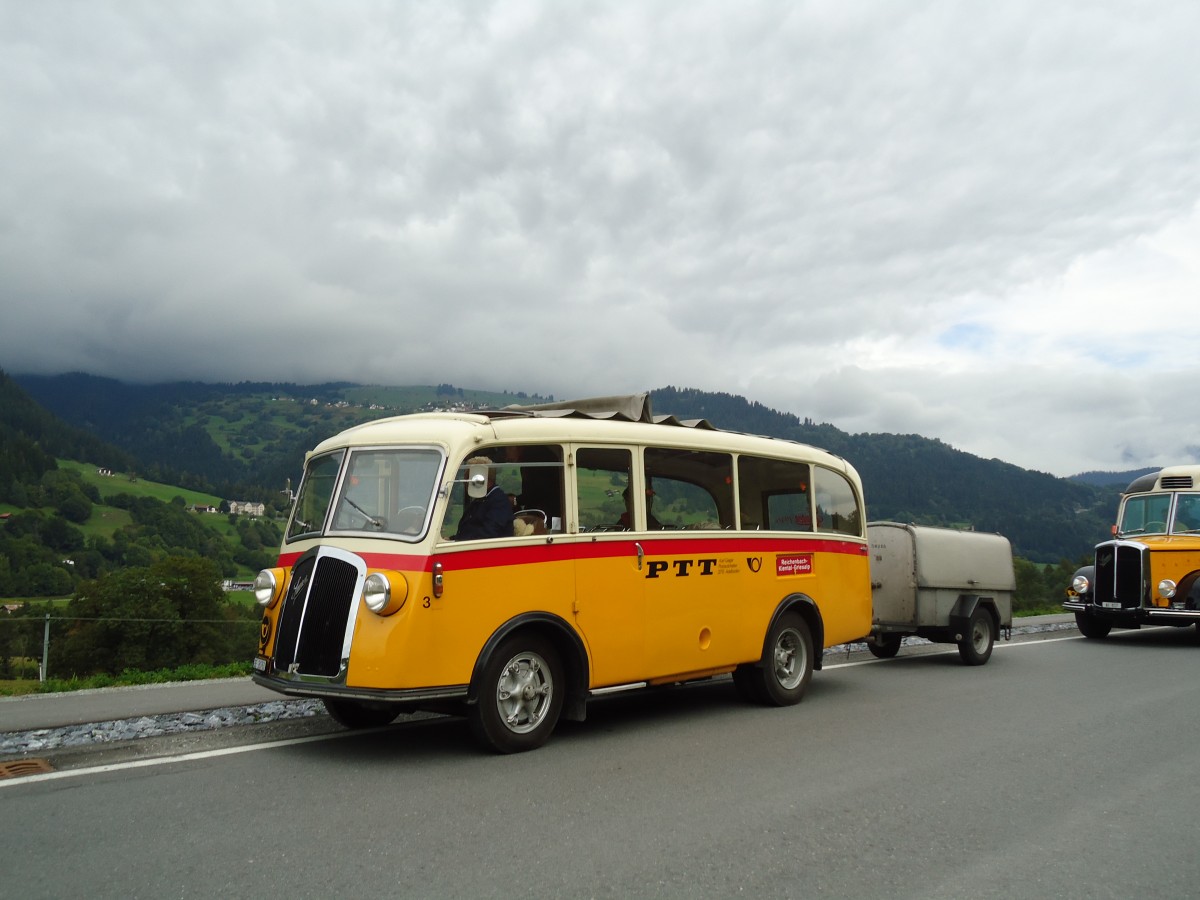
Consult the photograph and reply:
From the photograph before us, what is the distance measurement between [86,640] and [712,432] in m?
41.6

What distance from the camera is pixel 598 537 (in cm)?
804

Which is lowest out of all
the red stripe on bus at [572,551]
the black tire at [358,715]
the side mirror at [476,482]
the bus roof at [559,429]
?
the black tire at [358,715]

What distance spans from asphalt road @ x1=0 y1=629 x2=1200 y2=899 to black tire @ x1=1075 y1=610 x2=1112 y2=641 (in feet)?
30.8

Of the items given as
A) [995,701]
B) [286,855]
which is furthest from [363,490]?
[995,701]

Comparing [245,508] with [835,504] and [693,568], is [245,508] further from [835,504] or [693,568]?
[693,568]

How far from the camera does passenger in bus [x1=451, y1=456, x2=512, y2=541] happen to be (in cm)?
721

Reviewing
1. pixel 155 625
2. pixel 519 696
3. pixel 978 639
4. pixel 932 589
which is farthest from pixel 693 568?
pixel 155 625

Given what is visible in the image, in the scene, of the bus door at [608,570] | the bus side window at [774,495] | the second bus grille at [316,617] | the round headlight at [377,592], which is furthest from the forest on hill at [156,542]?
the bus side window at [774,495]

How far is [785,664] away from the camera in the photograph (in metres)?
10.2

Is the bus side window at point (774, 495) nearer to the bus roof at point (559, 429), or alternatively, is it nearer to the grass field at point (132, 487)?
the bus roof at point (559, 429)

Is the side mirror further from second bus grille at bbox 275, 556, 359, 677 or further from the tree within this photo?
the tree

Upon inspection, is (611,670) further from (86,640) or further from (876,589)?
(86,640)

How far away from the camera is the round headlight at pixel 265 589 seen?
746cm

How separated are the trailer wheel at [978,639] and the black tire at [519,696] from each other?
770cm
